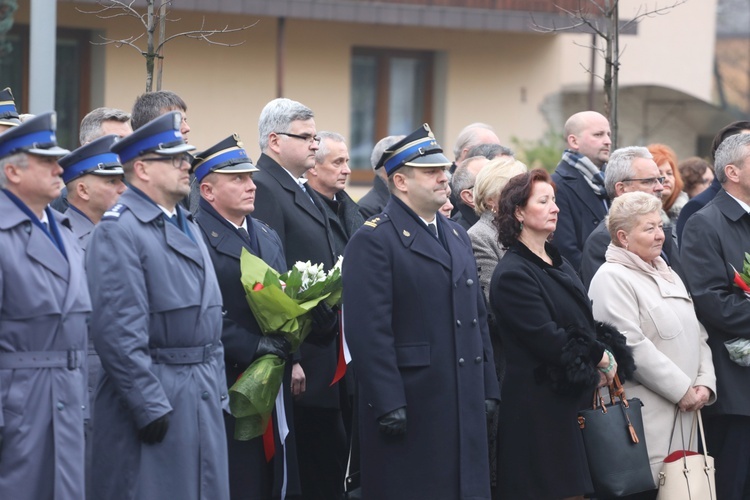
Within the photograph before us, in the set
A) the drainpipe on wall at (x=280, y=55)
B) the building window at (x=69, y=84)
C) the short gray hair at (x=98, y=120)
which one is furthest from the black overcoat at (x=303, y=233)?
the building window at (x=69, y=84)

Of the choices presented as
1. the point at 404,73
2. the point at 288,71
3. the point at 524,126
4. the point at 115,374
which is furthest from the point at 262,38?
the point at 115,374

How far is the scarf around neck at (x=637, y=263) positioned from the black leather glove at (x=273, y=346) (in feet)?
6.81

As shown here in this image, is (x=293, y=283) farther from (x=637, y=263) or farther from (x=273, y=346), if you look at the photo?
(x=637, y=263)

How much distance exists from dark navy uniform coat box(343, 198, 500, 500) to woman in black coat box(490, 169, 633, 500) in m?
0.35

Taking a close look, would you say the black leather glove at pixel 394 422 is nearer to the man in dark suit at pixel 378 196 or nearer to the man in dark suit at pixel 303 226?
the man in dark suit at pixel 303 226

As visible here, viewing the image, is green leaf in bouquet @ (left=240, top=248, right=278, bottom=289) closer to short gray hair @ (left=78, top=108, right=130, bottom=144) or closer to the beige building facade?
short gray hair @ (left=78, top=108, right=130, bottom=144)

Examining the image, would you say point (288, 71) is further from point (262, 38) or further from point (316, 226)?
point (316, 226)

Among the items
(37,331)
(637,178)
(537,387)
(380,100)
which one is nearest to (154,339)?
(37,331)

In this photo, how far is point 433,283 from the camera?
6230 mm

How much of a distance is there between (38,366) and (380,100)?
511 inches

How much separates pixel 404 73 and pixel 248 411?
12.1 meters

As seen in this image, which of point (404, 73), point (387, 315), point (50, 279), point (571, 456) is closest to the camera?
→ point (50, 279)

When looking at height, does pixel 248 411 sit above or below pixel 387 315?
below

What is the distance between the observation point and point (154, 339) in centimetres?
537
